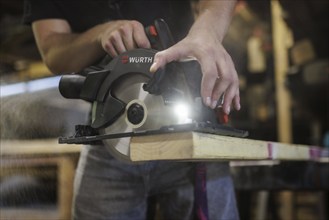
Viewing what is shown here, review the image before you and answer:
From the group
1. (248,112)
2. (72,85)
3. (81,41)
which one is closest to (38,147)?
(81,41)

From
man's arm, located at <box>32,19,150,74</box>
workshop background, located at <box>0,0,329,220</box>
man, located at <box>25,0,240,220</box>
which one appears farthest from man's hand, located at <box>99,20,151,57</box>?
workshop background, located at <box>0,0,329,220</box>

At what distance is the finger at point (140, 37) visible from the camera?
2.24 ft

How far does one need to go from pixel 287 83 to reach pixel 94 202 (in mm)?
2009

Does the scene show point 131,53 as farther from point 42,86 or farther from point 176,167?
point 42,86

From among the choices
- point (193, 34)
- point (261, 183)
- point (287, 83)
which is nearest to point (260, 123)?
point (287, 83)

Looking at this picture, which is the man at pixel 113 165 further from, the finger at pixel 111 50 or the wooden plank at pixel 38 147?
the wooden plank at pixel 38 147

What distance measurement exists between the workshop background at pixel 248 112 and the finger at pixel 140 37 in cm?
34

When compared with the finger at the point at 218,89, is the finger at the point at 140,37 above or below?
above

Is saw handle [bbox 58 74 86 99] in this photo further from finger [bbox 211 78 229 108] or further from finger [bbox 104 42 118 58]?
finger [bbox 211 78 229 108]

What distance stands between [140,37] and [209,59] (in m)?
0.14

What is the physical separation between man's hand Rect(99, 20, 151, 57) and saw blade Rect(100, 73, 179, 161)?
6cm

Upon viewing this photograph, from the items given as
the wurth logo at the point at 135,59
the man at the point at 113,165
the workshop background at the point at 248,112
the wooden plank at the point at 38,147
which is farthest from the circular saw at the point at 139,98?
the wooden plank at the point at 38,147

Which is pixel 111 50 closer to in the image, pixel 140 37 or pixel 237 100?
pixel 140 37

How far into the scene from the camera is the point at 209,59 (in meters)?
0.61
